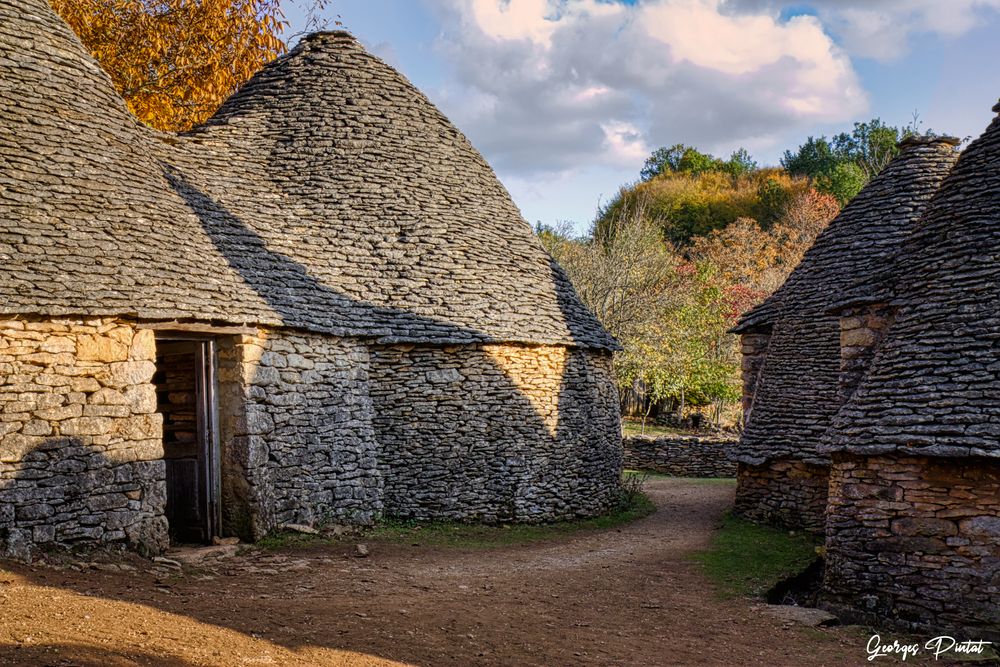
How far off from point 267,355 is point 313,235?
8.68 ft

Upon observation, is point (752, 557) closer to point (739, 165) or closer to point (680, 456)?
point (680, 456)

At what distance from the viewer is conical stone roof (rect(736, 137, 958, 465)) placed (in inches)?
537

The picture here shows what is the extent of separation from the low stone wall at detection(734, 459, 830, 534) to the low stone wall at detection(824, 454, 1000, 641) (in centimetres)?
395

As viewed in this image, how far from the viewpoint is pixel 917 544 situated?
28.6ft

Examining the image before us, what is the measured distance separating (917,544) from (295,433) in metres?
7.11

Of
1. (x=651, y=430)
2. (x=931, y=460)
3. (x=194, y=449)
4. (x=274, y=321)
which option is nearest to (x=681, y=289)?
(x=651, y=430)

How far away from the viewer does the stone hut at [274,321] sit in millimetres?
9281

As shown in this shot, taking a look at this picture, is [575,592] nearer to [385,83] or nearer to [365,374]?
[365,374]

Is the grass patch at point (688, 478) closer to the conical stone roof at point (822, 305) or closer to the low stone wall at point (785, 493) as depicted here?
the low stone wall at point (785, 493)

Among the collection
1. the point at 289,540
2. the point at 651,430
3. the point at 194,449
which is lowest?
the point at 289,540

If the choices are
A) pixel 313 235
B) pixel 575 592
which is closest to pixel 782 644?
pixel 575 592

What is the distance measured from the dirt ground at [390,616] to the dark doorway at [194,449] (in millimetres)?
1158

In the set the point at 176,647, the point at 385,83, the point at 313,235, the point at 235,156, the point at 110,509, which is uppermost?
the point at 385,83

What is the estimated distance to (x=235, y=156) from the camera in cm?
1387
